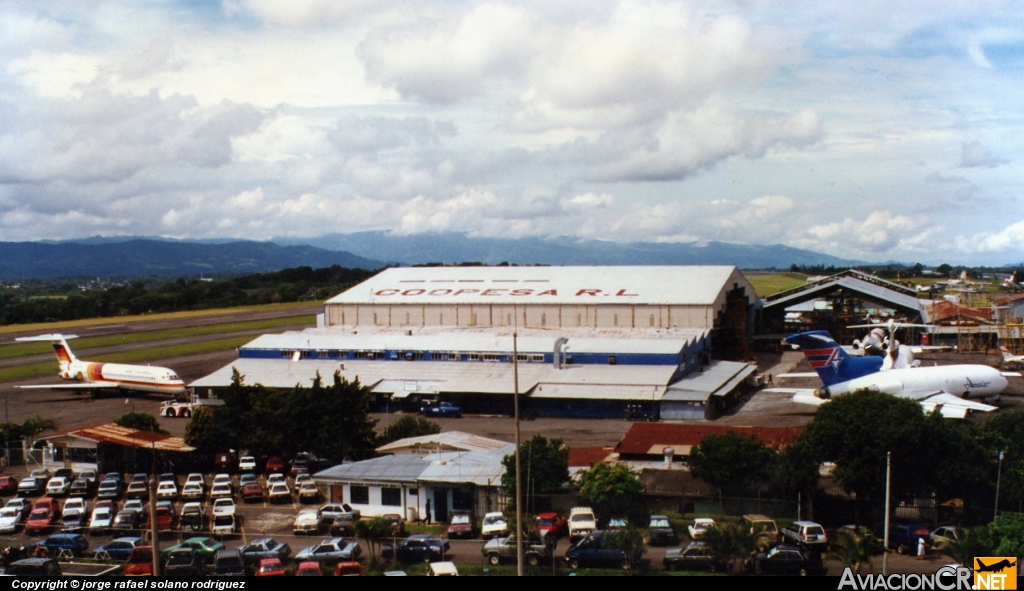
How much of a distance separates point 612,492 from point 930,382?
20812mm

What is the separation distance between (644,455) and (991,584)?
15484 mm

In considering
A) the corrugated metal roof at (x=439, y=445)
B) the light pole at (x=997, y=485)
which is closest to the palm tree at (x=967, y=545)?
the light pole at (x=997, y=485)

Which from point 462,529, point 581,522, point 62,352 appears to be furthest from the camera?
point 62,352

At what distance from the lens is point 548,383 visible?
39.8 m

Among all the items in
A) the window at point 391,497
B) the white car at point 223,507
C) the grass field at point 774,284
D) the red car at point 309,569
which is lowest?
the white car at point 223,507

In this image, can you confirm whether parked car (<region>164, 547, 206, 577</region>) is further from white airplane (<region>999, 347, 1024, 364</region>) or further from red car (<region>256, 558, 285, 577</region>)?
white airplane (<region>999, 347, 1024, 364</region>)

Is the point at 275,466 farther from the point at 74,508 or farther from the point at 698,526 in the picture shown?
the point at 698,526

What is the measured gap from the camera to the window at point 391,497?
73.9ft

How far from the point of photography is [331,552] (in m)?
17.4

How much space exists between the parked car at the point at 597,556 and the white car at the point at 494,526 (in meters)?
2.21

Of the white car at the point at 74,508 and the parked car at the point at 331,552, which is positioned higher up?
the parked car at the point at 331,552

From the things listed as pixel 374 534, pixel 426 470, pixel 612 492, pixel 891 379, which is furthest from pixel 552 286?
pixel 374 534

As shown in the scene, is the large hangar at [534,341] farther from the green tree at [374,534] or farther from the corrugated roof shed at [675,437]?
the green tree at [374,534]

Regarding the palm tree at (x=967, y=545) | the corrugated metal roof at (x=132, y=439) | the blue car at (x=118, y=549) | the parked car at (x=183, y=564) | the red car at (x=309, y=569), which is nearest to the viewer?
the palm tree at (x=967, y=545)
